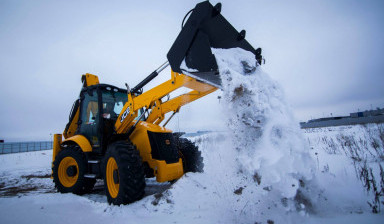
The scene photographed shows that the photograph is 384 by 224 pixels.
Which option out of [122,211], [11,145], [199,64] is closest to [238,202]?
[122,211]

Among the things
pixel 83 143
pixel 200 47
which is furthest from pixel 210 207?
pixel 83 143

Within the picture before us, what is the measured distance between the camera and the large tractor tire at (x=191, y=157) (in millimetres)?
5094

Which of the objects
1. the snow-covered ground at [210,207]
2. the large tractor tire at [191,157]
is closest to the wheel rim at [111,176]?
the snow-covered ground at [210,207]

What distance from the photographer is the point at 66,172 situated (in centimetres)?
496

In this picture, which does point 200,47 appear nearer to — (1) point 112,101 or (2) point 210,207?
(2) point 210,207

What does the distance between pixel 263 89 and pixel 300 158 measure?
96 centimetres

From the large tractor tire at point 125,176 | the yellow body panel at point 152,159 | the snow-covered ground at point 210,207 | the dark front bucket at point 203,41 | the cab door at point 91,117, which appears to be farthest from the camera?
the cab door at point 91,117

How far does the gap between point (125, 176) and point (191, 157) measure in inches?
84.7

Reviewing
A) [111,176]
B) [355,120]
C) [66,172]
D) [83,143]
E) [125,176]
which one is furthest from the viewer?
[355,120]

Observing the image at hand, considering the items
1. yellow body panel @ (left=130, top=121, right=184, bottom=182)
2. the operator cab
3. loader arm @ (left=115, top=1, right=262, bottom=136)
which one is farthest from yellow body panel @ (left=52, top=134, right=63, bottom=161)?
loader arm @ (left=115, top=1, right=262, bottom=136)

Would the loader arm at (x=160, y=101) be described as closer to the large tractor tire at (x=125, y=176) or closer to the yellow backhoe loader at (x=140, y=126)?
the yellow backhoe loader at (x=140, y=126)

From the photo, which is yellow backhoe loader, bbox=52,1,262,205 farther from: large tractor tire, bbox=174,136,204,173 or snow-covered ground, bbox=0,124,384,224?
snow-covered ground, bbox=0,124,384,224

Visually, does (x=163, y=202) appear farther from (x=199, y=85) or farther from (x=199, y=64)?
(x=199, y=64)

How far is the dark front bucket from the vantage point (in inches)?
111
